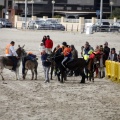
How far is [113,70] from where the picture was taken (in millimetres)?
24375

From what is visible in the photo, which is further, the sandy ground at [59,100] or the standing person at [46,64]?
the standing person at [46,64]

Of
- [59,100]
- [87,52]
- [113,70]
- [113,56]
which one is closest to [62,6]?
[113,56]

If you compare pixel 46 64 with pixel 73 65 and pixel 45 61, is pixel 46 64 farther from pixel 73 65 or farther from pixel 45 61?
pixel 73 65

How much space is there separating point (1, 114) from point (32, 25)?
58.2 m

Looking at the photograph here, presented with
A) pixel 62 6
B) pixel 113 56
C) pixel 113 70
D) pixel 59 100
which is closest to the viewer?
pixel 59 100

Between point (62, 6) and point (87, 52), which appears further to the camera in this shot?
point (62, 6)

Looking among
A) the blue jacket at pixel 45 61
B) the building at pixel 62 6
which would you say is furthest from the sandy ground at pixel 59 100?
the building at pixel 62 6

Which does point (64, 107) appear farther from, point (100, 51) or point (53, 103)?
point (100, 51)

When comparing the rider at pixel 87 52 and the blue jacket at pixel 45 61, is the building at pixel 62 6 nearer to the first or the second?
the rider at pixel 87 52

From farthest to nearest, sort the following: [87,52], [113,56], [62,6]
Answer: [62,6] → [113,56] → [87,52]

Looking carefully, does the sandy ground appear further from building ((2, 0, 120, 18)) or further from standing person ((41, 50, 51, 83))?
building ((2, 0, 120, 18))

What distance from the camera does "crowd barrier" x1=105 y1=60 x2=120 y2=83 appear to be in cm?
2381

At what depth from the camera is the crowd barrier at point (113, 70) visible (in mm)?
23812

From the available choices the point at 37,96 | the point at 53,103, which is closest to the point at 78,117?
the point at 53,103
